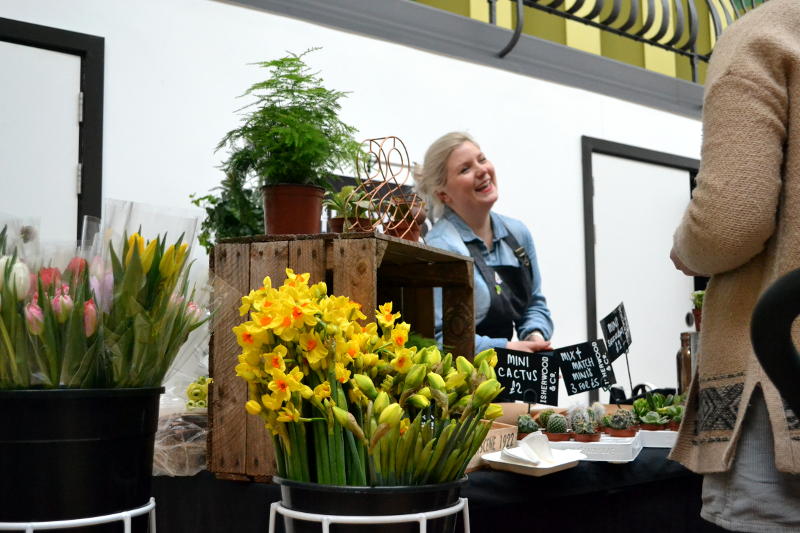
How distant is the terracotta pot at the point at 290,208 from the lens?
152 cm

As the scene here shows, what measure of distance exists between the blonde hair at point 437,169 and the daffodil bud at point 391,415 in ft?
5.56

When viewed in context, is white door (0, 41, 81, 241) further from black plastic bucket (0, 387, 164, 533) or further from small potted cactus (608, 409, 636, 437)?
black plastic bucket (0, 387, 164, 533)

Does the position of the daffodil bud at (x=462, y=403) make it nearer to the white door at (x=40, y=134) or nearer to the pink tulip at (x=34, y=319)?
the pink tulip at (x=34, y=319)

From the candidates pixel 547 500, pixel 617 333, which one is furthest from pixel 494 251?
pixel 547 500

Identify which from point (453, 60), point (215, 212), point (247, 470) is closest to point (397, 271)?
point (215, 212)

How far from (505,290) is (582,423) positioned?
3.01 ft

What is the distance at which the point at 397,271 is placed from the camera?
1750 millimetres

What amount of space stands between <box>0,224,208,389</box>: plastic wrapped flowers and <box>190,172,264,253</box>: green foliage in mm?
700

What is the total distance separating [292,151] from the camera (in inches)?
60.2

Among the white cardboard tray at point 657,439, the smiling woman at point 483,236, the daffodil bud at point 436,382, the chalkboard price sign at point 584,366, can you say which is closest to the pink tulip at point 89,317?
the daffodil bud at point 436,382

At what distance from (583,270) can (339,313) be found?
3.87m

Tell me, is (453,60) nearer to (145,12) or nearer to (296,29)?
(296,29)

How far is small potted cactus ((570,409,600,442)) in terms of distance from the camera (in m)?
1.57

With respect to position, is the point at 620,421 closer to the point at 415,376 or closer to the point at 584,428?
the point at 584,428
